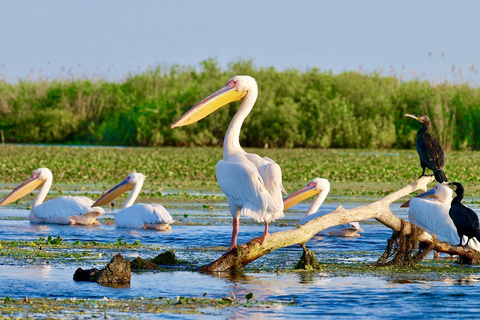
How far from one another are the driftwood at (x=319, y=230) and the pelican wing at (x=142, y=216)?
10.9 feet

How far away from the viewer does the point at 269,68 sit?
3988 centimetres

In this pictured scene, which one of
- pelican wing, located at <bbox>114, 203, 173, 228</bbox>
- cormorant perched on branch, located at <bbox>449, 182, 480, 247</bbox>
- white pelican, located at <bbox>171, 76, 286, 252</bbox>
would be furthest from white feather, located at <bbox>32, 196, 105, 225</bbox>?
cormorant perched on branch, located at <bbox>449, 182, 480, 247</bbox>

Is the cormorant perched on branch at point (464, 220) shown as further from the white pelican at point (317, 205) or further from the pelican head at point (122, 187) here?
the pelican head at point (122, 187)

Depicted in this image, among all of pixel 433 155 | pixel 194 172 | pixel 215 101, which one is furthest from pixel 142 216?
pixel 194 172

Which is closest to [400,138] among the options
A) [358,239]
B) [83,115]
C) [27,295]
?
[83,115]

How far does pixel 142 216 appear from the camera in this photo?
35.3 ft

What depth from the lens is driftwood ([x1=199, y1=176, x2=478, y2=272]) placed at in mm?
7125

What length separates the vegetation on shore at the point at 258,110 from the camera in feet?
115

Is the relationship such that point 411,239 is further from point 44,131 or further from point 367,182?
point 44,131

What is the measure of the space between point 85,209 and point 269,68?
29.4 metres

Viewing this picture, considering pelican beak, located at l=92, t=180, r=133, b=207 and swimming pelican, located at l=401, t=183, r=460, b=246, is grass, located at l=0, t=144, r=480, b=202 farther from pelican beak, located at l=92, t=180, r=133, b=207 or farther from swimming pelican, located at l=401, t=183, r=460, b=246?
swimming pelican, located at l=401, t=183, r=460, b=246

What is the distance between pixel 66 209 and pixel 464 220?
572 centimetres

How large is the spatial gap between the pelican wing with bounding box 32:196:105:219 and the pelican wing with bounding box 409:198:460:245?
4.56 meters

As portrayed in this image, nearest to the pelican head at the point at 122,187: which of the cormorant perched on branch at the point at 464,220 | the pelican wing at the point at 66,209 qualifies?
the pelican wing at the point at 66,209
